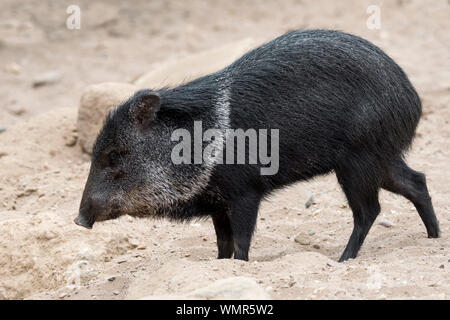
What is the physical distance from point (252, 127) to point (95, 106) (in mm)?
2923

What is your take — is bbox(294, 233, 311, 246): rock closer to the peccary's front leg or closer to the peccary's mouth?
the peccary's front leg

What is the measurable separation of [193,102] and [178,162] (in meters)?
0.43

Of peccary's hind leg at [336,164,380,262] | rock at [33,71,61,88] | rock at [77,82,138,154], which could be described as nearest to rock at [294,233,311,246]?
peccary's hind leg at [336,164,380,262]

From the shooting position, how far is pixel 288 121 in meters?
5.60

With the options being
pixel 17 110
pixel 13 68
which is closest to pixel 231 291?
pixel 17 110

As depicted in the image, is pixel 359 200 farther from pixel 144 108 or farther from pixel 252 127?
pixel 144 108

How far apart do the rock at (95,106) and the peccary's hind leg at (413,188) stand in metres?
3.11

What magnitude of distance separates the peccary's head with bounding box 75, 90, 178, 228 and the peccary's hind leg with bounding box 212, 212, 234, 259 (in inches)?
21.1

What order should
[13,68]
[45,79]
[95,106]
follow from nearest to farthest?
[95,106] < [45,79] < [13,68]

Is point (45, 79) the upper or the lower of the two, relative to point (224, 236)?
upper

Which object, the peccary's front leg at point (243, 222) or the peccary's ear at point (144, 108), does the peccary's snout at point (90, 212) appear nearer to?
the peccary's ear at point (144, 108)

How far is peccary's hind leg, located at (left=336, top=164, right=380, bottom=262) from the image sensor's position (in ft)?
19.0

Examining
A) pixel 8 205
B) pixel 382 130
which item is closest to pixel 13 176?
pixel 8 205

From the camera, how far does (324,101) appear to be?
5.61 metres
